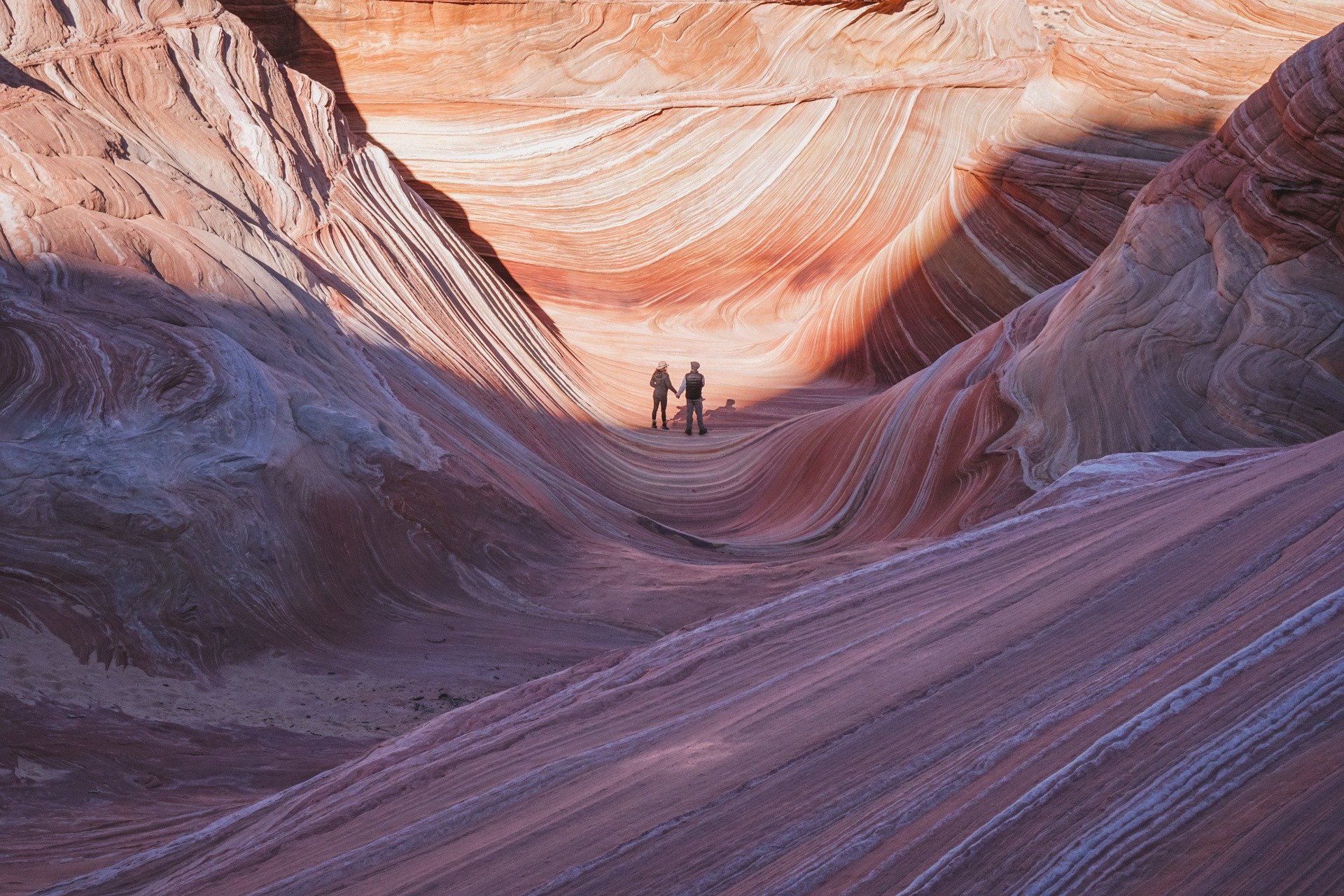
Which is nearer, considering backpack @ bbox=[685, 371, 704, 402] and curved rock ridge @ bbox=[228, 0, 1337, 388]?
backpack @ bbox=[685, 371, 704, 402]

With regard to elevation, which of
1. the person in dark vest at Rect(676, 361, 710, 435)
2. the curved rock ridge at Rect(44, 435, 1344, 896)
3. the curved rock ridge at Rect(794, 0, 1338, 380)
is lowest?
the curved rock ridge at Rect(44, 435, 1344, 896)

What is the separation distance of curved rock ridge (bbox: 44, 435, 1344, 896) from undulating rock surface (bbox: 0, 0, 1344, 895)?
→ 0.01 meters

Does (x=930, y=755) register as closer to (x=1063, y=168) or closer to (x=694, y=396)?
(x=694, y=396)

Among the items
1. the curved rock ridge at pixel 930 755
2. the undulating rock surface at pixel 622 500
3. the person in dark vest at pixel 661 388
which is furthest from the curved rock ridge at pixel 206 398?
the person in dark vest at pixel 661 388

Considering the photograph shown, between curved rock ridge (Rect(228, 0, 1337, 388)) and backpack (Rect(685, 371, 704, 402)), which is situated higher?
curved rock ridge (Rect(228, 0, 1337, 388))

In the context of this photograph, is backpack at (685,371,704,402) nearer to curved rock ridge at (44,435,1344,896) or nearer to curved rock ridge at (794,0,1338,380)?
curved rock ridge at (794,0,1338,380)

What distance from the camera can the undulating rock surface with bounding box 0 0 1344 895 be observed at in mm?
2547

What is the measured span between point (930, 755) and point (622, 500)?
24.3 feet

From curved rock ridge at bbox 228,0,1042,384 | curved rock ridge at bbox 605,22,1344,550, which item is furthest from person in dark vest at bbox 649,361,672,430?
curved rock ridge at bbox 228,0,1042,384

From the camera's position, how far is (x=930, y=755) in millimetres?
2643

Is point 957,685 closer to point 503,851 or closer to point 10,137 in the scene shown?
point 503,851

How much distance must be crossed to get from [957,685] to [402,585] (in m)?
3.91

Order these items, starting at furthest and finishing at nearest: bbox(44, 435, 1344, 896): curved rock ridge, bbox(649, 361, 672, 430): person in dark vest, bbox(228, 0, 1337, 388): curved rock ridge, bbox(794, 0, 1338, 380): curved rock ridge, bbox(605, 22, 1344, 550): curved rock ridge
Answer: bbox(228, 0, 1337, 388): curved rock ridge, bbox(794, 0, 1338, 380): curved rock ridge, bbox(649, 361, 672, 430): person in dark vest, bbox(605, 22, 1344, 550): curved rock ridge, bbox(44, 435, 1344, 896): curved rock ridge

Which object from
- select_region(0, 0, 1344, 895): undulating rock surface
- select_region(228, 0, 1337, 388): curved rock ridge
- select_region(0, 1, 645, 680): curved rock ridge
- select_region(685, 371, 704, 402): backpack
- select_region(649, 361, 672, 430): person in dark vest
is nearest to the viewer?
select_region(0, 0, 1344, 895): undulating rock surface
